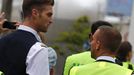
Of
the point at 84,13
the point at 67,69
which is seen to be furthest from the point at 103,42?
the point at 84,13

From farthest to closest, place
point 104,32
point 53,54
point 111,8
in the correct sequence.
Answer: point 111,8 < point 104,32 < point 53,54

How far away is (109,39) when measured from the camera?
4.60 metres

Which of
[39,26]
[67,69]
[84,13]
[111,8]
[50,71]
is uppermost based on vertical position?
[39,26]

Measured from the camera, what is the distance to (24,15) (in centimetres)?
424

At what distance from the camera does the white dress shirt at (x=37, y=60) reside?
3.99 metres

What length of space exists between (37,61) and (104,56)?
78 cm

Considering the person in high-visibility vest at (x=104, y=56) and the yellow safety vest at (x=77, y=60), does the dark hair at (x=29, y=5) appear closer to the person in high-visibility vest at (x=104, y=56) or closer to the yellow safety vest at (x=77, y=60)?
the person in high-visibility vest at (x=104, y=56)

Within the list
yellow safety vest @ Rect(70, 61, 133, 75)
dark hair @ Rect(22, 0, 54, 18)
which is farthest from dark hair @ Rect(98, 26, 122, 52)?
dark hair @ Rect(22, 0, 54, 18)

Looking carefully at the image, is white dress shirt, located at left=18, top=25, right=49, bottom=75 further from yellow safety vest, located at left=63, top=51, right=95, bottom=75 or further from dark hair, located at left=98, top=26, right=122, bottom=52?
yellow safety vest, located at left=63, top=51, right=95, bottom=75

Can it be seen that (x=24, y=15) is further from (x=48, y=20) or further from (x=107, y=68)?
(x=107, y=68)

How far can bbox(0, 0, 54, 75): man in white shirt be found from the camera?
4.01m

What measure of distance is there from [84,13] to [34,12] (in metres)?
37.3

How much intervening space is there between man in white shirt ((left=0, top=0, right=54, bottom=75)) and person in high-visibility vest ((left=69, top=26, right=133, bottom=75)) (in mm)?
528

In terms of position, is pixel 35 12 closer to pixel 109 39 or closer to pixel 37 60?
pixel 37 60
